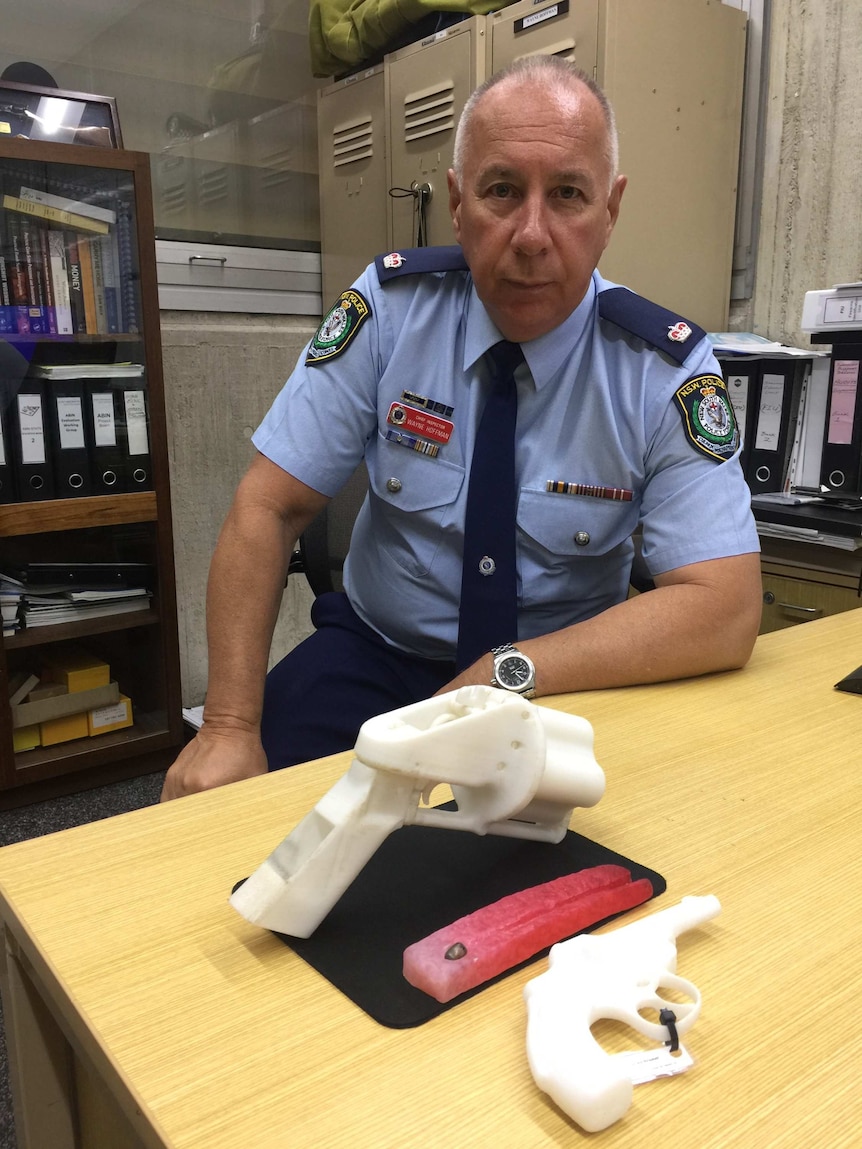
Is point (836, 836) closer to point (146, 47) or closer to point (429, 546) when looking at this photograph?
point (429, 546)

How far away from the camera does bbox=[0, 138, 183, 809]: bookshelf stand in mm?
2162

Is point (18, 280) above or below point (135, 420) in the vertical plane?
above

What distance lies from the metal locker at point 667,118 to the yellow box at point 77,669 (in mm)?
1714

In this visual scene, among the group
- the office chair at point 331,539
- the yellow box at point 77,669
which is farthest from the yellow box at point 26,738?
the office chair at point 331,539

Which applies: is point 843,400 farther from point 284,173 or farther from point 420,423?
point 284,173

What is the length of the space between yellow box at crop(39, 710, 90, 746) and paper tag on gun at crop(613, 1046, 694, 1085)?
7.28 feet

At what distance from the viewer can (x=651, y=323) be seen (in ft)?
4.02

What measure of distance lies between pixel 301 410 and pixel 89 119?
153 cm

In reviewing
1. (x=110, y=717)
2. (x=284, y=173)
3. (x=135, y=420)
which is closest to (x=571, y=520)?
(x=135, y=420)

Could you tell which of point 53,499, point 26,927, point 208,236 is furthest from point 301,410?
point 208,236

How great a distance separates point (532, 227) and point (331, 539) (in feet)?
2.08

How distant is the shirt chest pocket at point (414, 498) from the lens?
1.25 metres

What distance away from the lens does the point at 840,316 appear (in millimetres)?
1938

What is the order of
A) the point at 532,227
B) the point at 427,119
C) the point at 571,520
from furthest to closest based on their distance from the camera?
the point at 427,119
the point at 571,520
the point at 532,227
